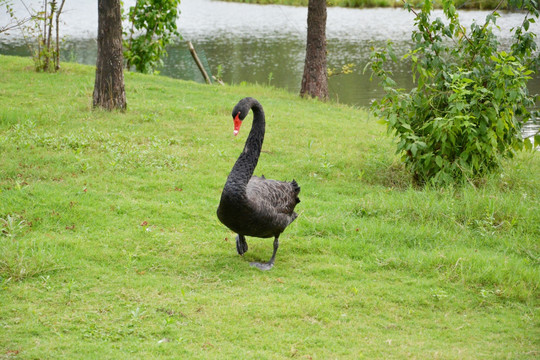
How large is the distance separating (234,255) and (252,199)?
90 cm

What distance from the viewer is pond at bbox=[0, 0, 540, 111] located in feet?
62.0

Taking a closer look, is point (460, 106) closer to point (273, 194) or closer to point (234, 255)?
point (273, 194)

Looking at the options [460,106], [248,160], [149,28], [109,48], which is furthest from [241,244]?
[149,28]

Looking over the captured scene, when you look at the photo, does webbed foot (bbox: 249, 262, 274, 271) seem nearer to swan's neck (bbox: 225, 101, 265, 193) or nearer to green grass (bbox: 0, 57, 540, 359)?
green grass (bbox: 0, 57, 540, 359)

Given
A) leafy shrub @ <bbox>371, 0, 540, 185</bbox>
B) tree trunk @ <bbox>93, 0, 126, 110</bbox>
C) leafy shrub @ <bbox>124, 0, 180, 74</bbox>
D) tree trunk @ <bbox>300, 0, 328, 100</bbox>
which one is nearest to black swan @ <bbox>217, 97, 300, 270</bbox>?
leafy shrub @ <bbox>371, 0, 540, 185</bbox>

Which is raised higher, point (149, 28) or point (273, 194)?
point (149, 28)

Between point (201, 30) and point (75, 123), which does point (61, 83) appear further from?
point (201, 30)

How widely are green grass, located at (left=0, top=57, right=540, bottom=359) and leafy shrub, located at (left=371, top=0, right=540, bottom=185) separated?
0.44m

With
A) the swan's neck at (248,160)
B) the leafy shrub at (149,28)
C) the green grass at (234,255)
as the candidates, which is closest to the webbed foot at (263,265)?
the green grass at (234,255)

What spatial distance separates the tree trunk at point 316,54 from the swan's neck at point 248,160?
334 inches

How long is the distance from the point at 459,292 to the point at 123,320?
2.97 meters

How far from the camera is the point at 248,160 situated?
5191 mm

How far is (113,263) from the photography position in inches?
207

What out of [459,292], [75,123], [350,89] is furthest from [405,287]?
[350,89]
